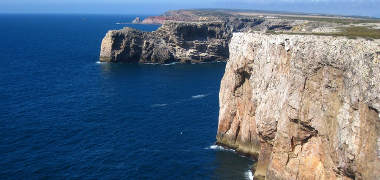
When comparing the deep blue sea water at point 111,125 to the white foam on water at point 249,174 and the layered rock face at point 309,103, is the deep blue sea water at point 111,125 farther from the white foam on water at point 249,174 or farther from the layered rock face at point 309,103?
the layered rock face at point 309,103

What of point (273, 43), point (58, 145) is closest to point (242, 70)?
point (273, 43)

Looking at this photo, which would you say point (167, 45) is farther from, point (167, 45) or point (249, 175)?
point (249, 175)

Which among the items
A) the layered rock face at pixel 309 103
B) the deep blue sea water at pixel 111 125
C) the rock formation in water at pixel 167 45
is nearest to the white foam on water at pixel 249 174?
the deep blue sea water at pixel 111 125

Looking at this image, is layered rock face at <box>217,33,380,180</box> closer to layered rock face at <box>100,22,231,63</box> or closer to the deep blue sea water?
the deep blue sea water

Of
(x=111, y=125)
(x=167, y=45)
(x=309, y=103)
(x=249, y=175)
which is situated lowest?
(x=249, y=175)

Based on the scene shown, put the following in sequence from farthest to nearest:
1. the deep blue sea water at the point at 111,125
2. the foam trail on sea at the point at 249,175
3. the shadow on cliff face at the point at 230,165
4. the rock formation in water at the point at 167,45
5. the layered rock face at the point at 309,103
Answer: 1. the rock formation in water at the point at 167,45
2. the deep blue sea water at the point at 111,125
3. the shadow on cliff face at the point at 230,165
4. the foam trail on sea at the point at 249,175
5. the layered rock face at the point at 309,103

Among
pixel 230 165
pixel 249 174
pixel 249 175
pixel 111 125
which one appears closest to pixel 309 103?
pixel 249 175
